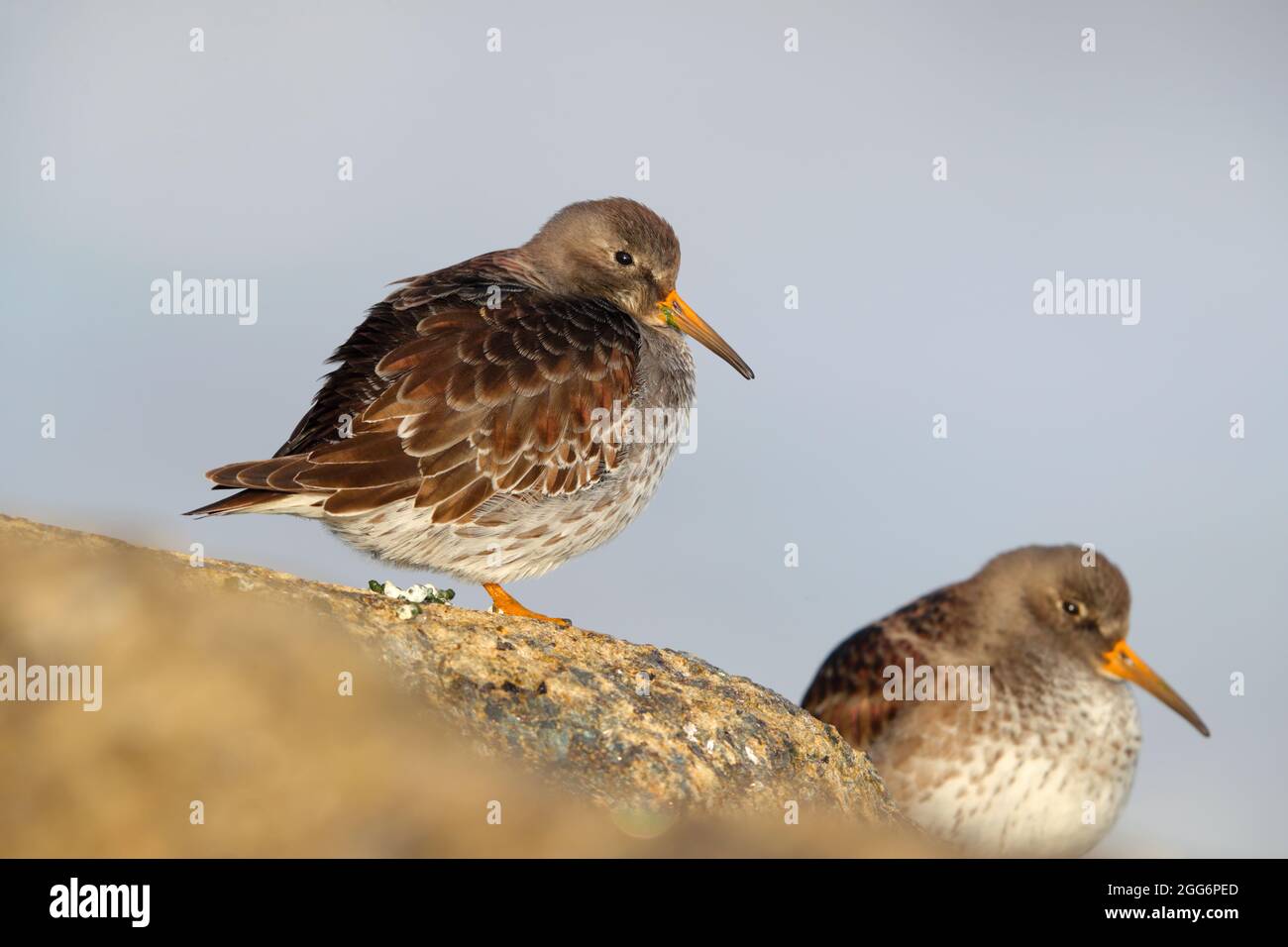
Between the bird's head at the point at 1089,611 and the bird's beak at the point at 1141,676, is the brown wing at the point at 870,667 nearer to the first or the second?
the bird's head at the point at 1089,611

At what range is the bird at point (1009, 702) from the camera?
1088 centimetres

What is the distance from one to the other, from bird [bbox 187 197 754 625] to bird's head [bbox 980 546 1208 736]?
11.6 feet

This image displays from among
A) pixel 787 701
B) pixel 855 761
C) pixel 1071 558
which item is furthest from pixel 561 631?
pixel 1071 558

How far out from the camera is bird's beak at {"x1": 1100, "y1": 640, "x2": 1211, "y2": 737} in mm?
11812

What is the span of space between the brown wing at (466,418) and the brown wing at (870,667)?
3.23 metres

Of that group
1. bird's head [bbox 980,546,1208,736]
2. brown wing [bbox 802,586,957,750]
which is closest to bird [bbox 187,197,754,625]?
brown wing [bbox 802,586,957,750]

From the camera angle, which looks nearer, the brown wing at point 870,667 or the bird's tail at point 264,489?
the bird's tail at point 264,489

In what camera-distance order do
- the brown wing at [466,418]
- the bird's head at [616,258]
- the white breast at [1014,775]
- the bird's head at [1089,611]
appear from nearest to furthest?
the brown wing at [466,418], the white breast at [1014,775], the bird's head at [1089,611], the bird's head at [616,258]

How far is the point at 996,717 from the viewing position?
11.1m

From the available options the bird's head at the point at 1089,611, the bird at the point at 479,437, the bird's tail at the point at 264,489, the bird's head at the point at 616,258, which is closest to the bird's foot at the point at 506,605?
the bird at the point at 479,437

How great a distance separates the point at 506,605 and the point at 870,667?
3595 millimetres
